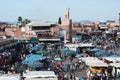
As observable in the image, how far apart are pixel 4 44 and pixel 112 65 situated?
1852cm

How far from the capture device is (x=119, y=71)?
21.6 metres

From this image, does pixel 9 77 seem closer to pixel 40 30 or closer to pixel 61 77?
pixel 61 77

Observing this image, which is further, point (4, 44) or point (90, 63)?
point (4, 44)


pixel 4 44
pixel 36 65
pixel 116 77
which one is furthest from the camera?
pixel 4 44

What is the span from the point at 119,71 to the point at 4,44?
1896 cm

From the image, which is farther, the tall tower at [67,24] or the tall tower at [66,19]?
the tall tower at [66,19]

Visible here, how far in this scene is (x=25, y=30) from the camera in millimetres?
56438

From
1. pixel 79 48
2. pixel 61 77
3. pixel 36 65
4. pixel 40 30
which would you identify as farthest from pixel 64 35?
pixel 61 77

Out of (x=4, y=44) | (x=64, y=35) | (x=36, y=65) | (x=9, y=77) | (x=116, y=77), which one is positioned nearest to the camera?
(x=9, y=77)

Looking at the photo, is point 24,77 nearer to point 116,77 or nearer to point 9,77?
point 9,77

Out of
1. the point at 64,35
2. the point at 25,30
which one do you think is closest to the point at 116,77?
the point at 64,35

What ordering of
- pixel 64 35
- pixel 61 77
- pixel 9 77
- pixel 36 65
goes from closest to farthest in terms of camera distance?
pixel 9 77, pixel 61 77, pixel 36 65, pixel 64 35

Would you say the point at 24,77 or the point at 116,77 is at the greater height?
the point at 24,77

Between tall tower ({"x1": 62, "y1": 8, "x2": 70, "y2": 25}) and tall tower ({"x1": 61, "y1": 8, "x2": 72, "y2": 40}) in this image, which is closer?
tall tower ({"x1": 61, "y1": 8, "x2": 72, "y2": 40})
